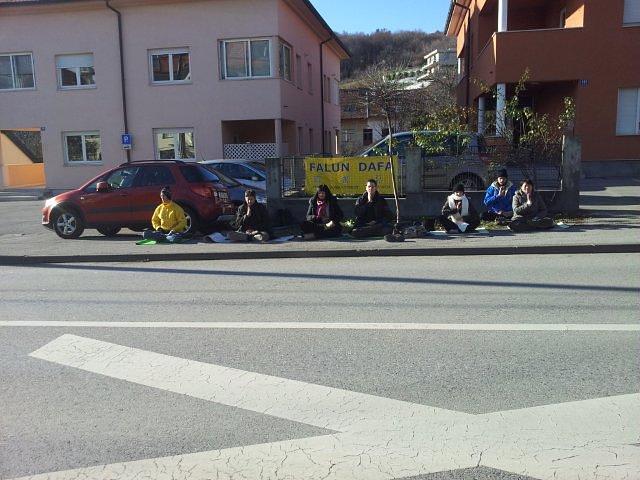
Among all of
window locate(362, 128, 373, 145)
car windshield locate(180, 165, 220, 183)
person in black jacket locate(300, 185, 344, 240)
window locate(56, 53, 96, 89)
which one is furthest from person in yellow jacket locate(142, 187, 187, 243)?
window locate(362, 128, 373, 145)

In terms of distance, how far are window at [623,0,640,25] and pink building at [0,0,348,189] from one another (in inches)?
481

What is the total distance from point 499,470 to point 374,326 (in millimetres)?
2513

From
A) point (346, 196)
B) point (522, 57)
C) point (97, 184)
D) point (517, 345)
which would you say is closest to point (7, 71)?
point (97, 184)

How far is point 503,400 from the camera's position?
144 inches

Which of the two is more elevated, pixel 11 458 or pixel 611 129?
pixel 611 129

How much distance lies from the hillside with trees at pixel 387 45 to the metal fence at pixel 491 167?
4851 cm

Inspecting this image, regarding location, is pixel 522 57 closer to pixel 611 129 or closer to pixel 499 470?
pixel 611 129

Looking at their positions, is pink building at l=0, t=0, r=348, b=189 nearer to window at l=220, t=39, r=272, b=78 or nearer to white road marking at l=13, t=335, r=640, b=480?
window at l=220, t=39, r=272, b=78

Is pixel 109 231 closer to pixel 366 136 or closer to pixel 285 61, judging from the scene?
pixel 285 61

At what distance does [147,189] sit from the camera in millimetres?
11891

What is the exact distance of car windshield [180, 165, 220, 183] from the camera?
11.7 m

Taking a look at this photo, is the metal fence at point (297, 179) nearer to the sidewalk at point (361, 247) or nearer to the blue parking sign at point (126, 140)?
the sidewalk at point (361, 247)

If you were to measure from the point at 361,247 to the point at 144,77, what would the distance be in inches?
644

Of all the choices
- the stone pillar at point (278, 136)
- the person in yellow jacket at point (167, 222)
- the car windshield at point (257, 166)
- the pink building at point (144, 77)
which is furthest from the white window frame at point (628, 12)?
the person in yellow jacket at point (167, 222)
